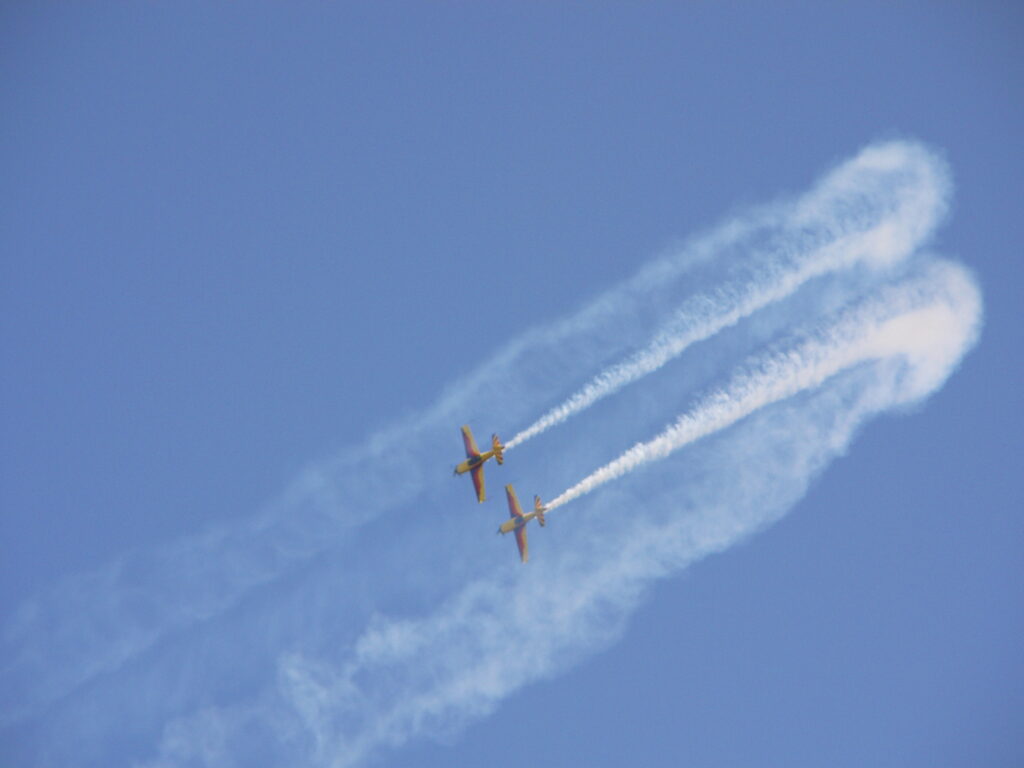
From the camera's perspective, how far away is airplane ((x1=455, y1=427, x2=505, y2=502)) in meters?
63.2

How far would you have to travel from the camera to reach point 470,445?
6394 cm

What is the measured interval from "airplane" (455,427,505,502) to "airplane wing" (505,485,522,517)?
2370mm

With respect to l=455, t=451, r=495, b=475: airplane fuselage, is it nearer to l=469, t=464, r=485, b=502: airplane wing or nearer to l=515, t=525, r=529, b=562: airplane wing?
l=469, t=464, r=485, b=502: airplane wing

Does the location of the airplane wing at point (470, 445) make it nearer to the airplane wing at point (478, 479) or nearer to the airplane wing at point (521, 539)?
the airplane wing at point (478, 479)

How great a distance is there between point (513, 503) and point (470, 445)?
186 inches

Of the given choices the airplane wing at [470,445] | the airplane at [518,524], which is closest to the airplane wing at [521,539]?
the airplane at [518,524]

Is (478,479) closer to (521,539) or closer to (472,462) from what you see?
(472,462)

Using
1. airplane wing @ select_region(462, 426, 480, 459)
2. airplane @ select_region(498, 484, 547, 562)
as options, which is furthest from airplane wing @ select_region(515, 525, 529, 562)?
airplane wing @ select_region(462, 426, 480, 459)

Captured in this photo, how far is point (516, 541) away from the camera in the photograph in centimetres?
6588

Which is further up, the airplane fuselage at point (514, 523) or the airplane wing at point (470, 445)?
the airplane wing at point (470, 445)

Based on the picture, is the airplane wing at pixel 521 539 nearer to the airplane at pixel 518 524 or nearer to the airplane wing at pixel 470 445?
the airplane at pixel 518 524

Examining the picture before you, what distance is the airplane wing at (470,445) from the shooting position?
63.8 meters

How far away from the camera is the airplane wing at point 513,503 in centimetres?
6604

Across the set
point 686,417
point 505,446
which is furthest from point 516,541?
point 686,417
